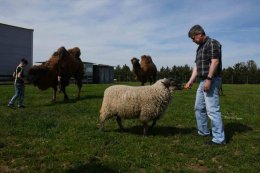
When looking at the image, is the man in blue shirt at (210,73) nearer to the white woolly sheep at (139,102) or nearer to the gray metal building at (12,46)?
the white woolly sheep at (139,102)

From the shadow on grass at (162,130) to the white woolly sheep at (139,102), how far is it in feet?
1.38

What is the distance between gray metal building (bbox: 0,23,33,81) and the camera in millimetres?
44941

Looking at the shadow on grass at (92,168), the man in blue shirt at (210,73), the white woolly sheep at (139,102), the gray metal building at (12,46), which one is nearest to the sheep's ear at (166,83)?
the white woolly sheep at (139,102)

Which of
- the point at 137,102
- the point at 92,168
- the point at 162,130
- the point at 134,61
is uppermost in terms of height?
the point at 134,61

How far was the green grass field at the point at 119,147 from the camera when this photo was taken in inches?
256

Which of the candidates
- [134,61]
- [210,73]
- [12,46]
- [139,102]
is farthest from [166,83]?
[12,46]

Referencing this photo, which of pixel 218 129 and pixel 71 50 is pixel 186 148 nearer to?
pixel 218 129

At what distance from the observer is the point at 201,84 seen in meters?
8.46

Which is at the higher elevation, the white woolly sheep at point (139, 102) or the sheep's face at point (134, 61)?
the sheep's face at point (134, 61)

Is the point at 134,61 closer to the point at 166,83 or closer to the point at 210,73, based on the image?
the point at 166,83

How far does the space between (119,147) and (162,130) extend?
7.62 ft

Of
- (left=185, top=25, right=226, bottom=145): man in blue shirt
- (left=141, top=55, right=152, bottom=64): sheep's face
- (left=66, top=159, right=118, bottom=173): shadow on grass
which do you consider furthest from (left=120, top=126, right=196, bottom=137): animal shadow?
(left=141, top=55, right=152, bottom=64): sheep's face

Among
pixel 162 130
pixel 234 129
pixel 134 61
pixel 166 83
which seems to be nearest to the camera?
pixel 166 83

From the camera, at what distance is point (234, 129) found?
10.0 meters
